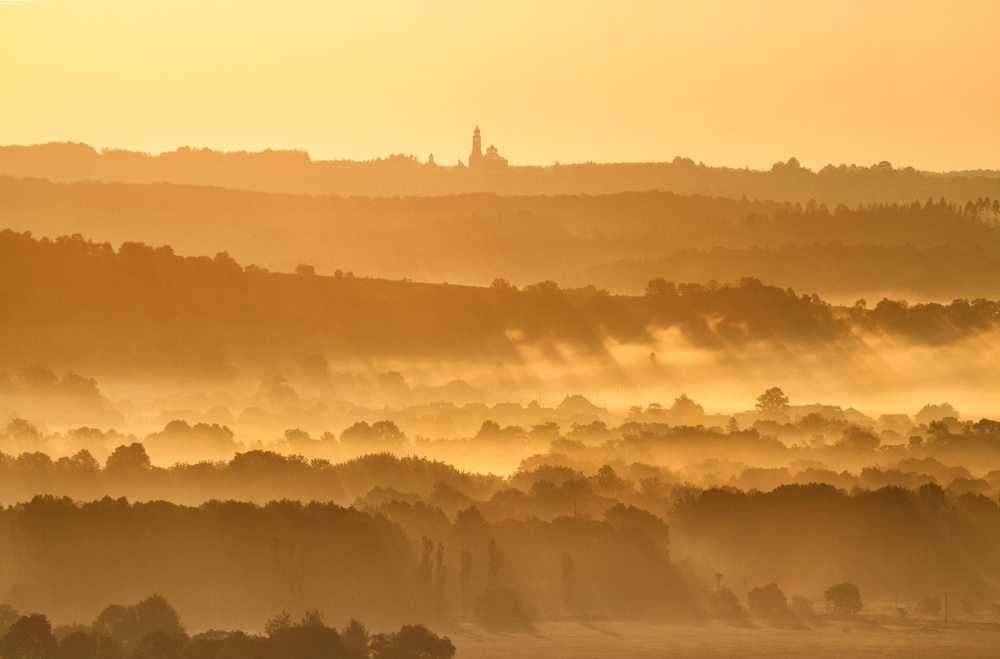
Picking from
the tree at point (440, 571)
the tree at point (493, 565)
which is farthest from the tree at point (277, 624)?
the tree at point (493, 565)

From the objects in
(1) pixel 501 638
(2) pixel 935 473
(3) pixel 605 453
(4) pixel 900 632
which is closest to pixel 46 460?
(1) pixel 501 638

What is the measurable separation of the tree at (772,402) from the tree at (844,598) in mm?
73939

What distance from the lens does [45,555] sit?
7300 cm

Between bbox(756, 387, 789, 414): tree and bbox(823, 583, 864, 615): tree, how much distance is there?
73.9 meters

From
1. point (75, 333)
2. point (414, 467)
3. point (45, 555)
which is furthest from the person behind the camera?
point (75, 333)

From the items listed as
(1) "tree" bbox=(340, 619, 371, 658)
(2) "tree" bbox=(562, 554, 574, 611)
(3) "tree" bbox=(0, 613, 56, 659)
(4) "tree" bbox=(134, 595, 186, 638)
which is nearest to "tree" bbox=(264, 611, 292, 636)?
(1) "tree" bbox=(340, 619, 371, 658)

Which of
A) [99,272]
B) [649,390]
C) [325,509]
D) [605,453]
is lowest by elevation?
[325,509]

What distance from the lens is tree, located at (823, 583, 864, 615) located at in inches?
3285

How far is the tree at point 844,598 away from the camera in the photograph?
8344 cm

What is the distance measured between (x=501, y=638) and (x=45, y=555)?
23.5 m

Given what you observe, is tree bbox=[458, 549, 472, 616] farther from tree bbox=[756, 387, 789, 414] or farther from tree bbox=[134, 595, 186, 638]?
tree bbox=[756, 387, 789, 414]

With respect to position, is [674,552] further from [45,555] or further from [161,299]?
[161,299]

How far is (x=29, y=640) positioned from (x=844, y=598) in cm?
4505

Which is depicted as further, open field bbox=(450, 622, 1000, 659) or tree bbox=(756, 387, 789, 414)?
tree bbox=(756, 387, 789, 414)
